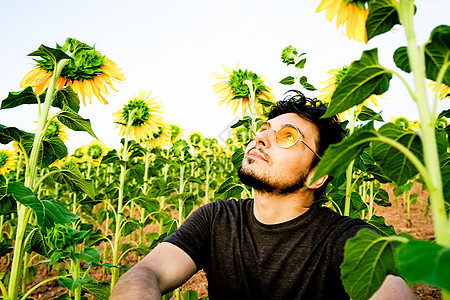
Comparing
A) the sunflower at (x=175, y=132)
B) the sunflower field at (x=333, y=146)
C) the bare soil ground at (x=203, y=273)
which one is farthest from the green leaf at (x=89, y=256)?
the sunflower at (x=175, y=132)

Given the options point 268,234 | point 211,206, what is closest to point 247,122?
point 211,206

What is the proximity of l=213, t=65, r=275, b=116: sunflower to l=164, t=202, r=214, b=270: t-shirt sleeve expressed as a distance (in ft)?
4.06

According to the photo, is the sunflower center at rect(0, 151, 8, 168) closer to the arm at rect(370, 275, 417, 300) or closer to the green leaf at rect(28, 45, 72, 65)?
the green leaf at rect(28, 45, 72, 65)

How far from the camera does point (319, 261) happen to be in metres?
1.60

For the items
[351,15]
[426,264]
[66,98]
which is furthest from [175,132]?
[426,264]

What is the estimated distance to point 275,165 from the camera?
181cm

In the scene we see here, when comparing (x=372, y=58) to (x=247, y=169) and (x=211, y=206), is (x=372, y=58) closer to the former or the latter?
(x=247, y=169)

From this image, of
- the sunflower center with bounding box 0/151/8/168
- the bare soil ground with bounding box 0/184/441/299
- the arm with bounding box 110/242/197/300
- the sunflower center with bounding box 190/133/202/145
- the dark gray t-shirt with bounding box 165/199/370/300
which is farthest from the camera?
the sunflower center with bounding box 190/133/202/145

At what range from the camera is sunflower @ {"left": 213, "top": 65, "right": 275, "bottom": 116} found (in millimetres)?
2936

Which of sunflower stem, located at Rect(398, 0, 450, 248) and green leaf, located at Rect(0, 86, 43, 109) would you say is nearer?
sunflower stem, located at Rect(398, 0, 450, 248)

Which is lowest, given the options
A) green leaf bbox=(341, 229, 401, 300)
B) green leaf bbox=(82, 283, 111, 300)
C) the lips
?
green leaf bbox=(82, 283, 111, 300)

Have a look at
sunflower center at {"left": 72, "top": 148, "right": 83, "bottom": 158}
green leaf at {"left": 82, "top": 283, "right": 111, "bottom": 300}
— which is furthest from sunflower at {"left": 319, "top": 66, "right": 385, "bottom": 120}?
sunflower center at {"left": 72, "top": 148, "right": 83, "bottom": 158}

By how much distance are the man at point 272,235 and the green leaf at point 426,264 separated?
1.06 metres

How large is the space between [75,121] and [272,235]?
1276 mm
